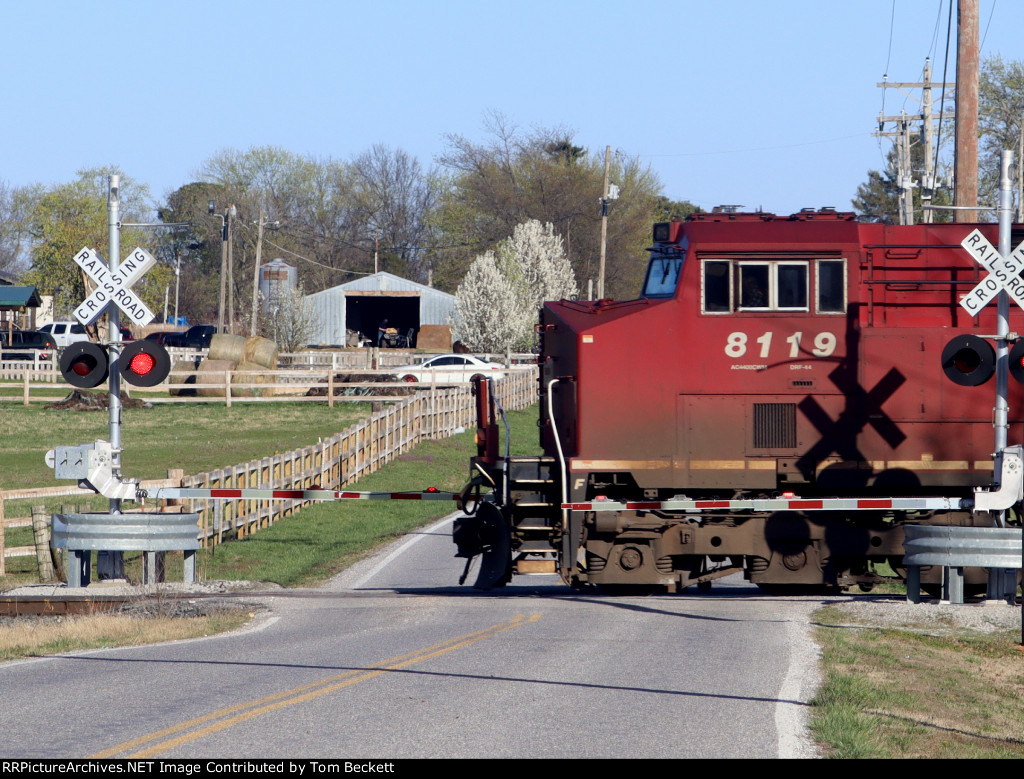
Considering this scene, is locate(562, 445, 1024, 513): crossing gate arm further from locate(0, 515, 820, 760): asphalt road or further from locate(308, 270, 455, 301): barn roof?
locate(308, 270, 455, 301): barn roof

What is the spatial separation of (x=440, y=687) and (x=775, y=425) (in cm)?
715

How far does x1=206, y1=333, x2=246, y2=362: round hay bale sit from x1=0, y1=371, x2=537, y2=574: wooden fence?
14.9 metres

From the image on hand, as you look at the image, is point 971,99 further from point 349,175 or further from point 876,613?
point 349,175

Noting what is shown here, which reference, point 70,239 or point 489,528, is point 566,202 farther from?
point 489,528

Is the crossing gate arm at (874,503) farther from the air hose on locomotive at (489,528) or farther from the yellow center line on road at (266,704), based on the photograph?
the yellow center line on road at (266,704)

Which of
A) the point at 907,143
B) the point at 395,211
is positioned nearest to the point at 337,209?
the point at 395,211

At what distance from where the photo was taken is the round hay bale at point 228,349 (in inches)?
2136

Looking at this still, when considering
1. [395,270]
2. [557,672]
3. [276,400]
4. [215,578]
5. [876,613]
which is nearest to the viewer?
[557,672]

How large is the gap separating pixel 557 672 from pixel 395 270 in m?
111

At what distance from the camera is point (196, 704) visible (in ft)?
25.9

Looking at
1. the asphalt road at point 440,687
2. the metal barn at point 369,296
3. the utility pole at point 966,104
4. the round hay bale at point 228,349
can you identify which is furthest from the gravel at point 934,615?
the metal barn at point 369,296

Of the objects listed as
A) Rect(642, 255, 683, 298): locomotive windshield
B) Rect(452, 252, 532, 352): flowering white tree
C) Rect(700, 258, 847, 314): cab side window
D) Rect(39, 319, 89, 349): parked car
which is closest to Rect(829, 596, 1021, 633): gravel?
Rect(700, 258, 847, 314): cab side window

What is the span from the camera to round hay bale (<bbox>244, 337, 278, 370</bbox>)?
54.7m

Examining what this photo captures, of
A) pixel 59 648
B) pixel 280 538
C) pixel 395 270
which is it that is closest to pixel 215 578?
pixel 280 538
